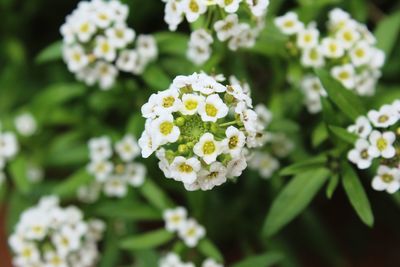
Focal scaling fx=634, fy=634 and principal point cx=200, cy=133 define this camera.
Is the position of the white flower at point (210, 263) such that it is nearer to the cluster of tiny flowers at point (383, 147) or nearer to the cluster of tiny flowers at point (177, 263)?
the cluster of tiny flowers at point (177, 263)

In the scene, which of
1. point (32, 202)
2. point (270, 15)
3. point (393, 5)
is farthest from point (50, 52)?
point (393, 5)

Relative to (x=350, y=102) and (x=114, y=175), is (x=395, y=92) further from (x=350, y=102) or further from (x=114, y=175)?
(x=114, y=175)

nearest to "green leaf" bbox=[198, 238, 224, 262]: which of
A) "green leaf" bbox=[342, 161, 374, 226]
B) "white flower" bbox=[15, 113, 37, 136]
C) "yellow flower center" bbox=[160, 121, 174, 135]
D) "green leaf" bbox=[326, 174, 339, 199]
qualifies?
"green leaf" bbox=[326, 174, 339, 199]

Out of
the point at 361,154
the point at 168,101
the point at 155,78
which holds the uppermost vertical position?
the point at 155,78

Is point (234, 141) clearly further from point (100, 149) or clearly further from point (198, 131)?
point (100, 149)

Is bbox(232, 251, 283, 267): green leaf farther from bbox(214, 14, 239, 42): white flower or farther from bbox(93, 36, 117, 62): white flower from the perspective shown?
bbox(93, 36, 117, 62): white flower

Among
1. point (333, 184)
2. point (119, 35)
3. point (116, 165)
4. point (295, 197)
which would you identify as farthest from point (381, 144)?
point (116, 165)

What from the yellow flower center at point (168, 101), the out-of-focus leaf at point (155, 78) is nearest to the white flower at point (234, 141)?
the yellow flower center at point (168, 101)
